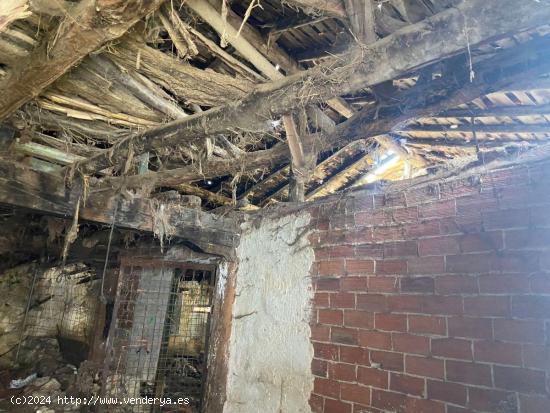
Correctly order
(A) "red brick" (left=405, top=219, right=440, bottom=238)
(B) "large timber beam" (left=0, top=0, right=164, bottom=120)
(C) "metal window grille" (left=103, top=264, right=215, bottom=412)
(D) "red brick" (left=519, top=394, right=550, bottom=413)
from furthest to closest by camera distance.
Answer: (C) "metal window grille" (left=103, top=264, right=215, bottom=412) → (A) "red brick" (left=405, top=219, right=440, bottom=238) → (D) "red brick" (left=519, top=394, right=550, bottom=413) → (B) "large timber beam" (left=0, top=0, right=164, bottom=120)

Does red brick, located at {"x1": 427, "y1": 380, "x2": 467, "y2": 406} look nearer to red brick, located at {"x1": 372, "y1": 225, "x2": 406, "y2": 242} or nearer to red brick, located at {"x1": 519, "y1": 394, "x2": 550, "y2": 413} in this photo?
red brick, located at {"x1": 519, "y1": 394, "x2": 550, "y2": 413}

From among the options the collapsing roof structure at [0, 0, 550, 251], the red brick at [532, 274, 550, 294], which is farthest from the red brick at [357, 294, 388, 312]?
the collapsing roof structure at [0, 0, 550, 251]

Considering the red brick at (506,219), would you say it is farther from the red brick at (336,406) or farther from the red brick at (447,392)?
the red brick at (336,406)

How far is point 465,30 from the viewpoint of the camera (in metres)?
0.99

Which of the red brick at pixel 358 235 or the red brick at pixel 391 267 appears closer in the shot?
the red brick at pixel 391 267

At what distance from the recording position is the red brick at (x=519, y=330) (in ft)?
4.45

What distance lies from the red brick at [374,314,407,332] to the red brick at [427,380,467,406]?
259 millimetres

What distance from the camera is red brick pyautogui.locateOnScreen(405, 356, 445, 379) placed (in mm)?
1584

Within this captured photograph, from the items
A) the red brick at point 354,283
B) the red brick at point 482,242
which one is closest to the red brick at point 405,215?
the red brick at point 482,242

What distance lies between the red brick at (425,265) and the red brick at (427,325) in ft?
0.68

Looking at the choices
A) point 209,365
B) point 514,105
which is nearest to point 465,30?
point 514,105

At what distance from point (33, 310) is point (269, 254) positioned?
6.82 m

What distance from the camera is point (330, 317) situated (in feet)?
6.73

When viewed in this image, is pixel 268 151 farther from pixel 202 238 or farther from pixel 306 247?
pixel 202 238
